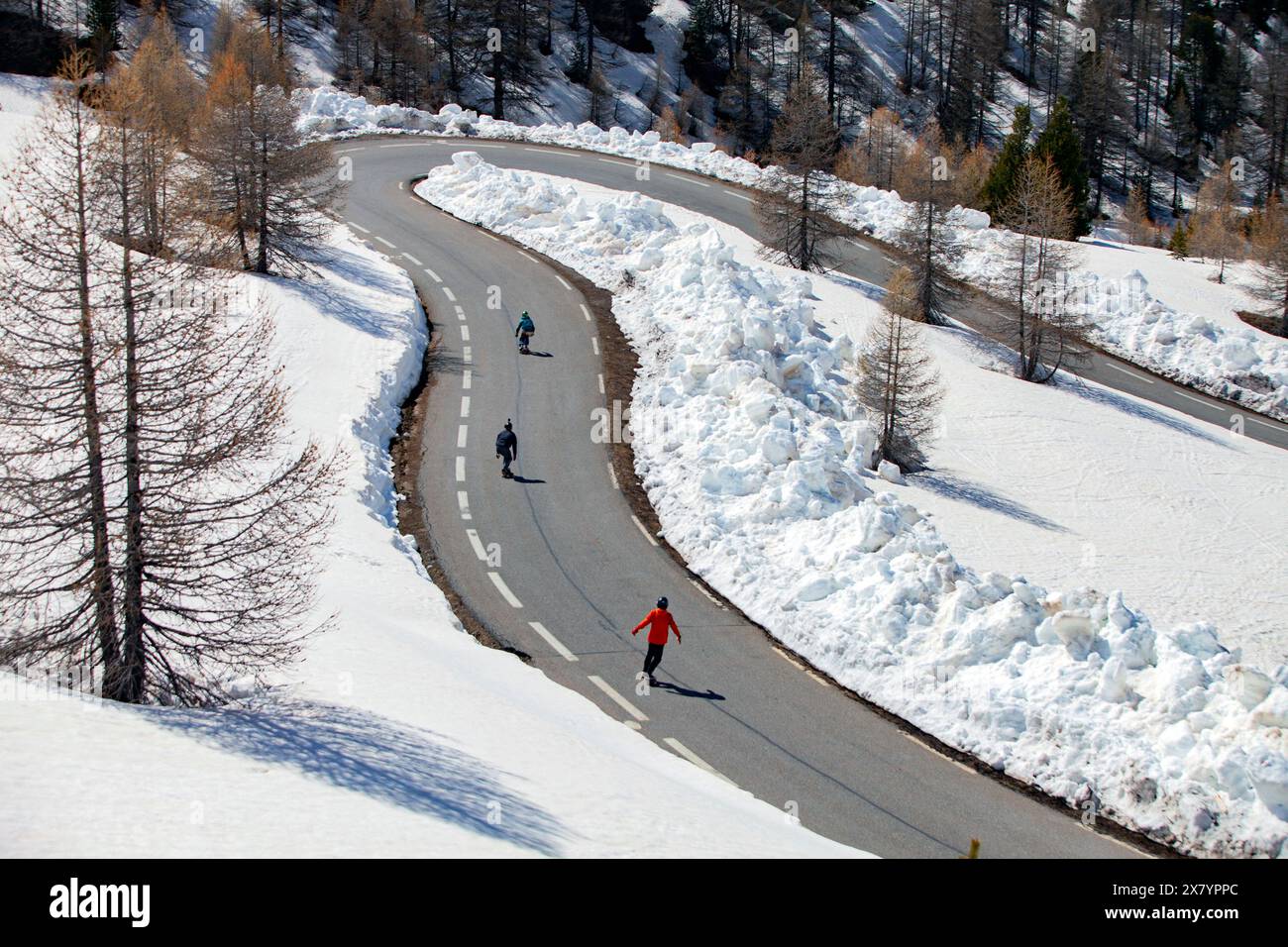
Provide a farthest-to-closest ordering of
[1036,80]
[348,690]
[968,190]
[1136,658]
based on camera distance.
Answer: [1036,80]
[968,190]
[1136,658]
[348,690]

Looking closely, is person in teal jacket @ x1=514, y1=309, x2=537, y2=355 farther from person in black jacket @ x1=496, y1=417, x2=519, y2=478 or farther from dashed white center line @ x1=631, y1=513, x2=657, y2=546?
dashed white center line @ x1=631, y1=513, x2=657, y2=546

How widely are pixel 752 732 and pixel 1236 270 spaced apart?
4411 centimetres

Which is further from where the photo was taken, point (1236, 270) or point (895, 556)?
point (1236, 270)

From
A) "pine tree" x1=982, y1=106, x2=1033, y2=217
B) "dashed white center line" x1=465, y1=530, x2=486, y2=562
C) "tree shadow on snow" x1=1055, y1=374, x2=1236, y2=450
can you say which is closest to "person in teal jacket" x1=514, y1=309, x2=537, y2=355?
"dashed white center line" x1=465, y1=530, x2=486, y2=562

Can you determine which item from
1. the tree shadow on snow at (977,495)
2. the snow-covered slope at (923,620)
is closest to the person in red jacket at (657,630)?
the snow-covered slope at (923,620)

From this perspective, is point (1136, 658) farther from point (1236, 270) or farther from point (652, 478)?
point (1236, 270)

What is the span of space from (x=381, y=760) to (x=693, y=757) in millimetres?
4847

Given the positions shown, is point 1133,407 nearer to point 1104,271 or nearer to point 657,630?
point 1104,271

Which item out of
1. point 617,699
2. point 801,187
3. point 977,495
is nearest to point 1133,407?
point 977,495

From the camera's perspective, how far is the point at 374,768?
11.0 metres

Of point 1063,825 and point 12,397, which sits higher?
point 12,397

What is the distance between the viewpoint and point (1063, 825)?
13648 mm
